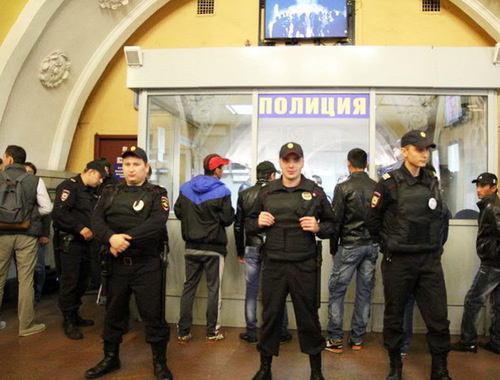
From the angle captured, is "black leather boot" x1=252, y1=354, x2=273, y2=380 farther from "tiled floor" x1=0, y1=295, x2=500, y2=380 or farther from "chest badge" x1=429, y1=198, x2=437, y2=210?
"chest badge" x1=429, y1=198, x2=437, y2=210

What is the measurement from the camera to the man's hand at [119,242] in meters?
3.01

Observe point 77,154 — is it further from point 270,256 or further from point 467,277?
point 467,277

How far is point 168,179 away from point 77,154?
333 centimetres

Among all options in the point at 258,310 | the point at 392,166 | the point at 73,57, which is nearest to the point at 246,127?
the point at 392,166

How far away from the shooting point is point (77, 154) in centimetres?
789

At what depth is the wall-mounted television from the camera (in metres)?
7.33

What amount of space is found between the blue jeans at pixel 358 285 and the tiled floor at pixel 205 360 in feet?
0.76

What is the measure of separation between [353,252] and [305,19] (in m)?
5.09

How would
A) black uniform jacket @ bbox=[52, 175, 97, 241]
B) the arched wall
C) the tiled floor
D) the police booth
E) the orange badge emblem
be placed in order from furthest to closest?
the arched wall
the police booth
black uniform jacket @ bbox=[52, 175, 97, 241]
the tiled floor
the orange badge emblem

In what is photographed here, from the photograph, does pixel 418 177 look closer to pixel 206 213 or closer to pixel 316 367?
pixel 316 367

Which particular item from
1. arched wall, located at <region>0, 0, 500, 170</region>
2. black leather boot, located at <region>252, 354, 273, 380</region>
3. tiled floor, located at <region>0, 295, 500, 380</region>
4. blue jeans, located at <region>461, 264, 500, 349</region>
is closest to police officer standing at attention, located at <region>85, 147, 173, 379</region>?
tiled floor, located at <region>0, 295, 500, 380</region>

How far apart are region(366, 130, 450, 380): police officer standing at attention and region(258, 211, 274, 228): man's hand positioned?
34.0 inches

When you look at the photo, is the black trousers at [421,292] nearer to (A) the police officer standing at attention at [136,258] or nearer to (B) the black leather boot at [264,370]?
(B) the black leather boot at [264,370]

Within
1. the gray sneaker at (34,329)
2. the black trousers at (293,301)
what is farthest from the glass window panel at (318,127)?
the gray sneaker at (34,329)
